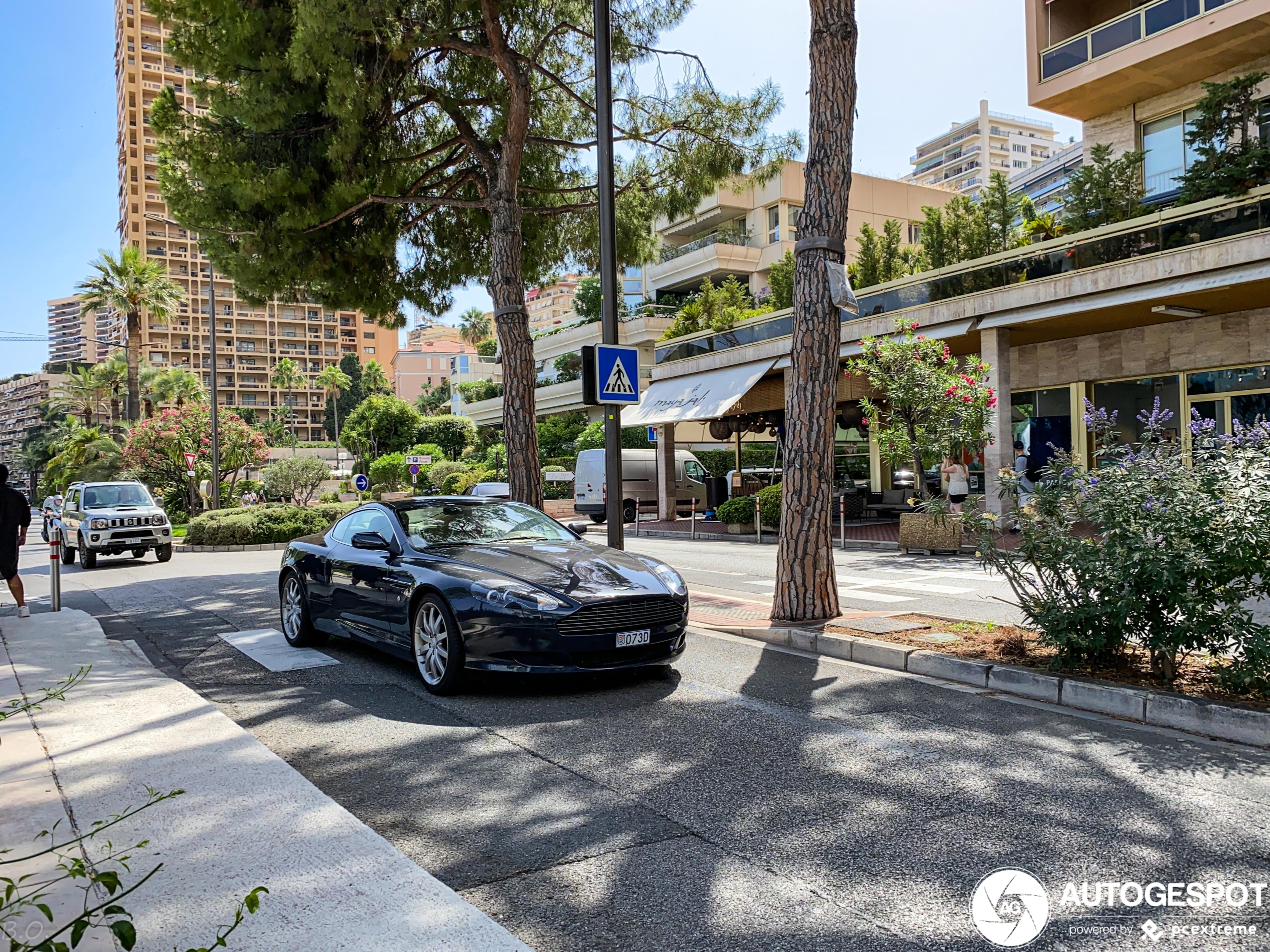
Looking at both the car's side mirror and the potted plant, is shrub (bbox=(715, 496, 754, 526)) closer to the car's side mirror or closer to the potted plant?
the potted plant

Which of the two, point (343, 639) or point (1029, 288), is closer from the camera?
point (343, 639)

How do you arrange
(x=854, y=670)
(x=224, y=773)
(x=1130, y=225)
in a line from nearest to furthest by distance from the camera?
1. (x=224, y=773)
2. (x=854, y=670)
3. (x=1130, y=225)

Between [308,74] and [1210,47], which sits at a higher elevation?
[1210,47]

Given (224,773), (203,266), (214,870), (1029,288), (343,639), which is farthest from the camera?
(203,266)

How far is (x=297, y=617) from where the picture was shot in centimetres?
836

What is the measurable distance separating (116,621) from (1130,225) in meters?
17.4

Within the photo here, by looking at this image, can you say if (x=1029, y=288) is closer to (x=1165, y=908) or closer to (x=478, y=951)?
(x=1165, y=908)

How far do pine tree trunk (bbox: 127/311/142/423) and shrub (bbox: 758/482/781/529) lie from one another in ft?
102

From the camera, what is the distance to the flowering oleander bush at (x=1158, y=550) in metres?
5.16

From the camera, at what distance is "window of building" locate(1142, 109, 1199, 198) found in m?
19.7

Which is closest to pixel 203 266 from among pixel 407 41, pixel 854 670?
pixel 407 41

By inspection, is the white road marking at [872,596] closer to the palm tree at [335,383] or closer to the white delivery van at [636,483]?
the white delivery van at [636,483]

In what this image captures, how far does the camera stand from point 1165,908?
3.04m

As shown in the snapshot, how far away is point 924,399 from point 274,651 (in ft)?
41.4
